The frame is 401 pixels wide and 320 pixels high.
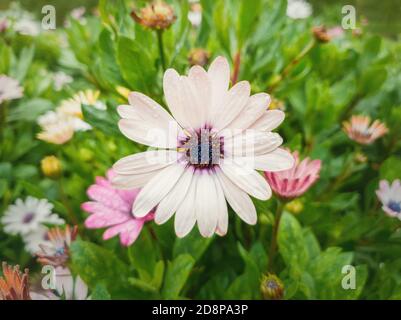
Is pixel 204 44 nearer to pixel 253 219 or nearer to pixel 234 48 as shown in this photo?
pixel 234 48

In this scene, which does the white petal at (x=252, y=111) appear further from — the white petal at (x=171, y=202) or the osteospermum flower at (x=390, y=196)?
the osteospermum flower at (x=390, y=196)

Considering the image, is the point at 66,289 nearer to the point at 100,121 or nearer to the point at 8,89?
the point at 100,121

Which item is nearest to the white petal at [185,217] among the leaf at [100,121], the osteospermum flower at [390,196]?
the leaf at [100,121]

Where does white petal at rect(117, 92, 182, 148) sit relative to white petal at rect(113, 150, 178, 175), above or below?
above

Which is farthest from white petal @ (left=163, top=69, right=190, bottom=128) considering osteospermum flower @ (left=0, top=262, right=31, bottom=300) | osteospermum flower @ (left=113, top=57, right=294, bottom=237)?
osteospermum flower @ (left=0, top=262, right=31, bottom=300)

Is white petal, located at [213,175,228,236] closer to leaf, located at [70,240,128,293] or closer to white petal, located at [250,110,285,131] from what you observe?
white petal, located at [250,110,285,131]
